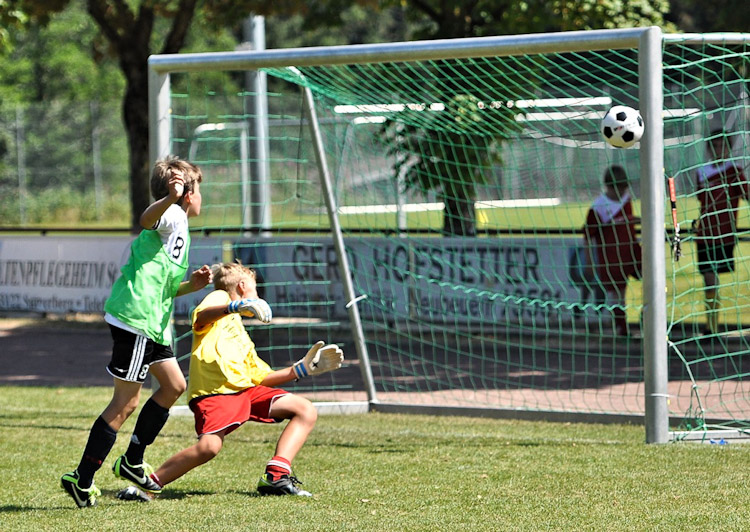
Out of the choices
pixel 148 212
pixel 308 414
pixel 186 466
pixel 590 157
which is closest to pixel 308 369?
pixel 308 414

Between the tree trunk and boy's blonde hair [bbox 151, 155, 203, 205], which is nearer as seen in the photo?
boy's blonde hair [bbox 151, 155, 203, 205]

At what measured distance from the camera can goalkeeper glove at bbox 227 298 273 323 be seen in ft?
16.5

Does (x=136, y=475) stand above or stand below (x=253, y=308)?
below

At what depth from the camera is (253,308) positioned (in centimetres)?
505

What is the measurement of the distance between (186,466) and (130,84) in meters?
10.8

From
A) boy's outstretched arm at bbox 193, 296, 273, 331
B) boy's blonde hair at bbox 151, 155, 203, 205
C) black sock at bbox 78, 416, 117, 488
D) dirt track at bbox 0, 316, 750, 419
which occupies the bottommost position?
dirt track at bbox 0, 316, 750, 419

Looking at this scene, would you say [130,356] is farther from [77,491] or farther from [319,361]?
[319,361]

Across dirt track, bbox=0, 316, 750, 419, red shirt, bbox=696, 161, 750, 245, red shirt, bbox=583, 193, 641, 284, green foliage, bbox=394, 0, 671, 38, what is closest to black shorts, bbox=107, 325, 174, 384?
dirt track, bbox=0, 316, 750, 419

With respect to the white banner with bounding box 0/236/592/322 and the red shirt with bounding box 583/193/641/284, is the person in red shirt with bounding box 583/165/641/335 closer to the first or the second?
the red shirt with bounding box 583/193/641/284

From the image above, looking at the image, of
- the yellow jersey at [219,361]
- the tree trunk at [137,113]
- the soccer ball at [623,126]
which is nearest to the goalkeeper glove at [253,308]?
the yellow jersey at [219,361]

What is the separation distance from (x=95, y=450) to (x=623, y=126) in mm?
3563

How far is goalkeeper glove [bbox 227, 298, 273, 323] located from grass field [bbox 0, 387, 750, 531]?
0.96 m

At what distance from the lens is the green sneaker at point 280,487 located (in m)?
→ 5.39

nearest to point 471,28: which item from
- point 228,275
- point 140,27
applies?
point 140,27
